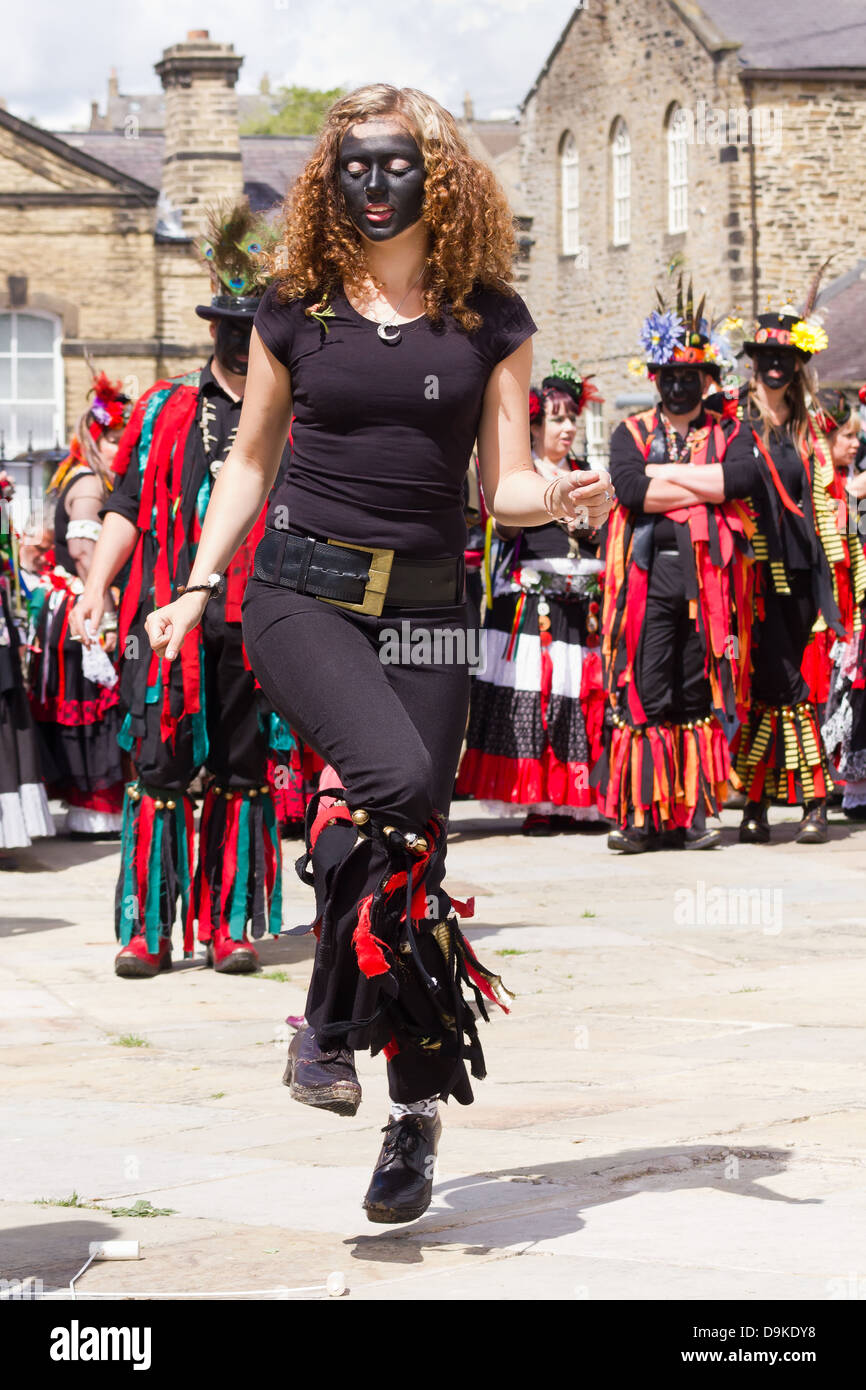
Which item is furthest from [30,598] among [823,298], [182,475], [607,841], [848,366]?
[823,298]

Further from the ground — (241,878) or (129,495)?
(129,495)

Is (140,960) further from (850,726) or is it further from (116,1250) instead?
(850,726)

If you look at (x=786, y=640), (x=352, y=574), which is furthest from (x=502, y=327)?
(x=786, y=640)

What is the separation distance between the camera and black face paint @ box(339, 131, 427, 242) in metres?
4.14

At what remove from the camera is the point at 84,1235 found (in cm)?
387

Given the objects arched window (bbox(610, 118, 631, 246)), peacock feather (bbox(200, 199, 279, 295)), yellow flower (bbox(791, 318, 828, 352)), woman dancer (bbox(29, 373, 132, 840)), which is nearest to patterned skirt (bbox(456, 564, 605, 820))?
yellow flower (bbox(791, 318, 828, 352))

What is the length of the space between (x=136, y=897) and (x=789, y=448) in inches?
177

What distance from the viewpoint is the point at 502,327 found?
13.7 feet

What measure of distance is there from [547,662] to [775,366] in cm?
180

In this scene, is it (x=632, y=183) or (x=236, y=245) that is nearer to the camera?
(x=236, y=245)

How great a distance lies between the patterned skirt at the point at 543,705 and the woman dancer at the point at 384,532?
6.16m

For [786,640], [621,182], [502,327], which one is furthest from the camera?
[621,182]

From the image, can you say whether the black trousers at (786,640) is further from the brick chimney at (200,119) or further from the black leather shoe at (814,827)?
the brick chimney at (200,119)
